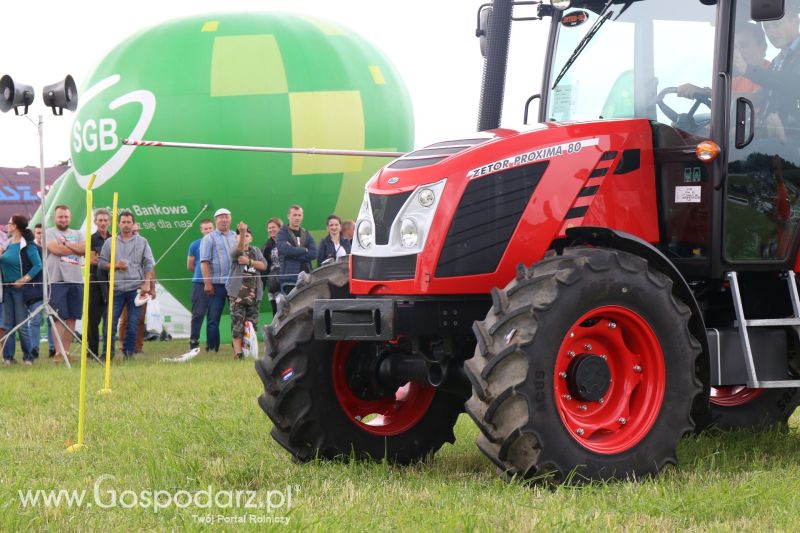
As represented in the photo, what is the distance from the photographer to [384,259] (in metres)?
5.81

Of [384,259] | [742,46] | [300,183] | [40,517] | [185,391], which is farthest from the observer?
[300,183]

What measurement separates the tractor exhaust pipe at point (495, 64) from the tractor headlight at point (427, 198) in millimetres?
1640

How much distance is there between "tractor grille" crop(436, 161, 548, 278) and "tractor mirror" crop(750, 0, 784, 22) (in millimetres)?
1317

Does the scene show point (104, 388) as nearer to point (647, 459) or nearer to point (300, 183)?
point (647, 459)

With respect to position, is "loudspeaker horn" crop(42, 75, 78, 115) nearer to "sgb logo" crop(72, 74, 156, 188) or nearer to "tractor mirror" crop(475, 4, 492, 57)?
"tractor mirror" crop(475, 4, 492, 57)

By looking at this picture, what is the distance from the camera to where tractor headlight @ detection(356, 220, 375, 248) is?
5.94m

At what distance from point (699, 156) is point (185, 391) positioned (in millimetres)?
5529

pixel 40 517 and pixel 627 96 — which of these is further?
pixel 627 96

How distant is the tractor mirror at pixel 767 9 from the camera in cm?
566

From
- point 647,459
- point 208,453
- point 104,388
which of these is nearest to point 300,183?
point 104,388


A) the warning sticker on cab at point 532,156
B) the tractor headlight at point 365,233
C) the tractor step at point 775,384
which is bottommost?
the tractor step at point 775,384

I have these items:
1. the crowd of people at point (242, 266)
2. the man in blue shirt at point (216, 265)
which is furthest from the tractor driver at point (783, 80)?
the man in blue shirt at point (216, 265)

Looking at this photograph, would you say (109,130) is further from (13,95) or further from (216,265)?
(13,95)

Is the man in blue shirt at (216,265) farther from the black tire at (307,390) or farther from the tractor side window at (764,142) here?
the tractor side window at (764,142)
